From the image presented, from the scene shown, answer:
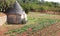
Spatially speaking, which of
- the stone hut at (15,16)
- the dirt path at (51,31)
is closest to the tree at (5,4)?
the stone hut at (15,16)

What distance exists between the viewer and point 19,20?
21219 millimetres

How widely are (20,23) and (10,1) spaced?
2784 mm

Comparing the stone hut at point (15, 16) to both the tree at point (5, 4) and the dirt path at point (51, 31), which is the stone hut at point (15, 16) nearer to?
the tree at point (5, 4)

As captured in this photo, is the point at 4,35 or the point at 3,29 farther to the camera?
the point at 3,29

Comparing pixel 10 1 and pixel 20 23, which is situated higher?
pixel 10 1

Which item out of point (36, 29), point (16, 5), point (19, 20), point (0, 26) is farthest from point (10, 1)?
point (36, 29)

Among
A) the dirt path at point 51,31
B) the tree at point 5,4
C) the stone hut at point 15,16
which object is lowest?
the dirt path at point 51,31

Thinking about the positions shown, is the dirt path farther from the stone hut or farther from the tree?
the tree

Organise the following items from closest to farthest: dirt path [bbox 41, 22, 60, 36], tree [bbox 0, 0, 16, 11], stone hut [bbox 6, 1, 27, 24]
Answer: dirt path [bbox 41, 22, 60, 36] < tree [bbox 0, 0, 16, 11] < stone hut [bbox 6, 1, 27, 24]

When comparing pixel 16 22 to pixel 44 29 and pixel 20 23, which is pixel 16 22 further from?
pixel 44 29

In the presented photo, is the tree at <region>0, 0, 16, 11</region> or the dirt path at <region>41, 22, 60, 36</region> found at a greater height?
the tree at <region>0, 0, 16, 11</region>

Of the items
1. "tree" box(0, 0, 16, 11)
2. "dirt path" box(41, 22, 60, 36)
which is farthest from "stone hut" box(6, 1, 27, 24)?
"dirt path" box(41, 22, 60, 36)

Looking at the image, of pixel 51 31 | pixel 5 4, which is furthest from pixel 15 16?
pixel 51 31

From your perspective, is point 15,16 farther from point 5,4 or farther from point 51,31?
point 51,31
